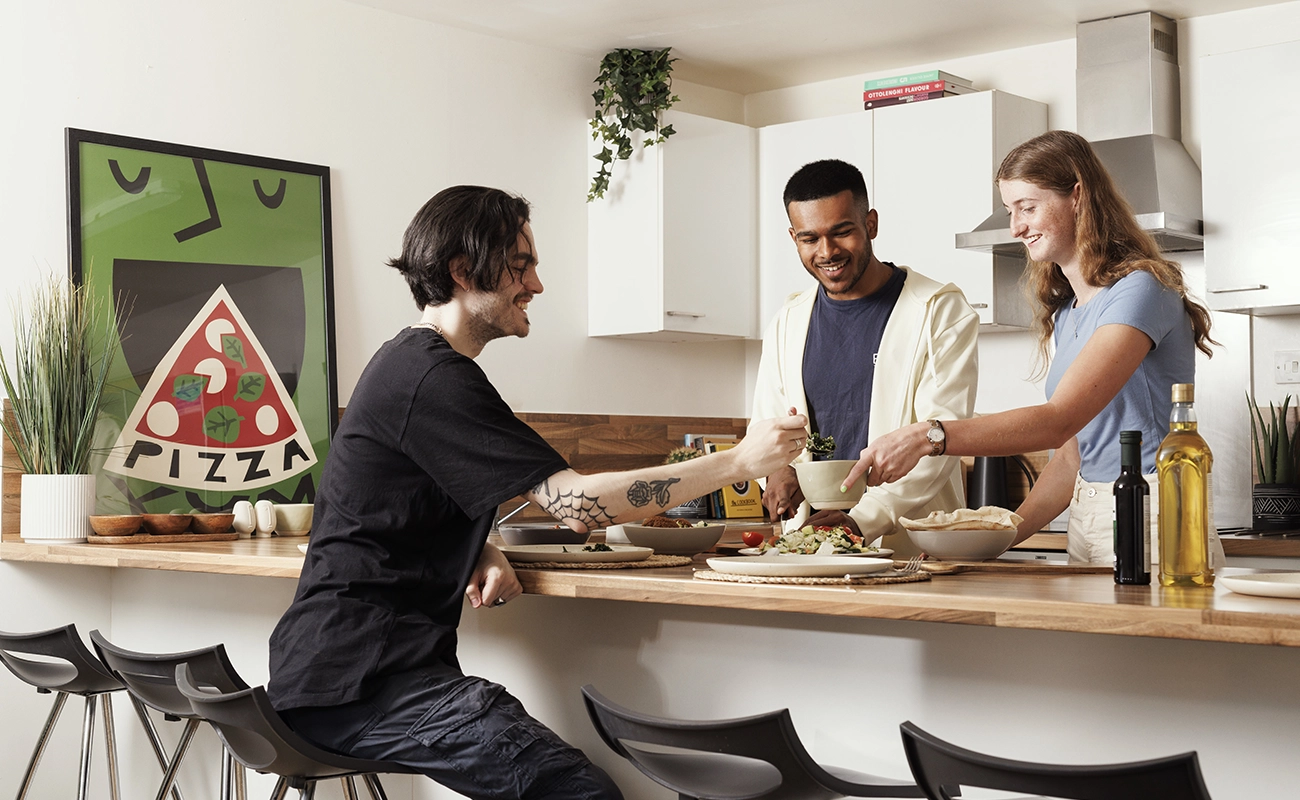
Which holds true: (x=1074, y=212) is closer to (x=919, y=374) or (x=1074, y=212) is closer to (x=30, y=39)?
(x=919, y=374)

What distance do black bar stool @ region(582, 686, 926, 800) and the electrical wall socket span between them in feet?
9.35

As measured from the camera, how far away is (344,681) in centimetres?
190

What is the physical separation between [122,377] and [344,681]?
1.82m

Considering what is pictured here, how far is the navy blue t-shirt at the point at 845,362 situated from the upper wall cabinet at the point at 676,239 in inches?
66.3

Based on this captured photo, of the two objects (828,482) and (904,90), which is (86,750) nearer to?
(828,482)

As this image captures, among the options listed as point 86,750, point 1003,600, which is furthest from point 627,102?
point 1003,600

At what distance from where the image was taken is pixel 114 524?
3055mm

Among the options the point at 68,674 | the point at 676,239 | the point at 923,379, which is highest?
the point at 676,239

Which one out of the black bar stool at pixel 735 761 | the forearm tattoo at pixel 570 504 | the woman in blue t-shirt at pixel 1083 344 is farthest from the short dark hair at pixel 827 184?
the black bar stool at pixel 735 761

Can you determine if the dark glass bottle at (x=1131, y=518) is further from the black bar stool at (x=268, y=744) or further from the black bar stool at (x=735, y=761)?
the black bar stool at (x=268, y=744)

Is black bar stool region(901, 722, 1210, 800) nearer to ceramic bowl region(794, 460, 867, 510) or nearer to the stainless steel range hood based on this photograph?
ceramic bowl region(794, 460, 867, 510)

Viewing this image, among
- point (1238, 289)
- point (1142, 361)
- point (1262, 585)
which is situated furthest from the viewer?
point (1238, 289)

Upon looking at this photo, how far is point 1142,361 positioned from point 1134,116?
2271 mm

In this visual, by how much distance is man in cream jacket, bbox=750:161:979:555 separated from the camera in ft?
8.71
